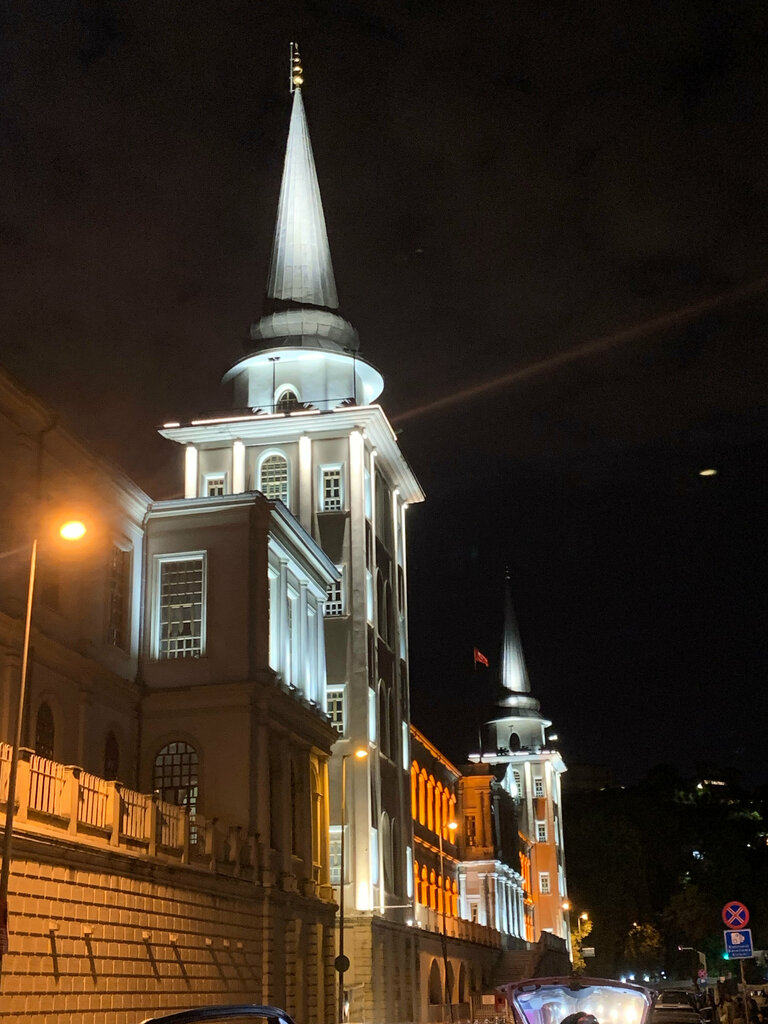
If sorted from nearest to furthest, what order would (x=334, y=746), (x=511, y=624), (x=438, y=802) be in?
(x=334, y=746) < (x=438, y=802) < (x=511, y=624)

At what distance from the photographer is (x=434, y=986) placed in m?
59.2

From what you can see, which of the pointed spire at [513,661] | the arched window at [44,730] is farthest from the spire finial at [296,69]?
the pointed spire at [513,661]

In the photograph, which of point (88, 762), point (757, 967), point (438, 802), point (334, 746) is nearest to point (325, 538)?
point (334, 746)

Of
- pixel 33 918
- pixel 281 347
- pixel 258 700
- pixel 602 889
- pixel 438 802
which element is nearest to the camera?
pixel 33 918

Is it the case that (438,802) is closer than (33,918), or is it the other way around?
(33,918)

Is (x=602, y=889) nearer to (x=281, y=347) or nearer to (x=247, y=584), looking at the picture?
(x=281, y=347)

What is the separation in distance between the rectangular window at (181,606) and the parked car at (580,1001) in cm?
2832

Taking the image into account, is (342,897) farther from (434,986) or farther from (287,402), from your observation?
(287,402)

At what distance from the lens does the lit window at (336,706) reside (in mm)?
50812

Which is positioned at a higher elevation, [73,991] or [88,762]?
[88,762]

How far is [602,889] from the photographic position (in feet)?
330

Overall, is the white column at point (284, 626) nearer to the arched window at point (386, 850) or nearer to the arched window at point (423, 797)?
the arched window at point (386, 850)

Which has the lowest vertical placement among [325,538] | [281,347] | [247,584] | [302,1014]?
[302,1014]

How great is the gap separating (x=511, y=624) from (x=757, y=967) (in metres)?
44.7
